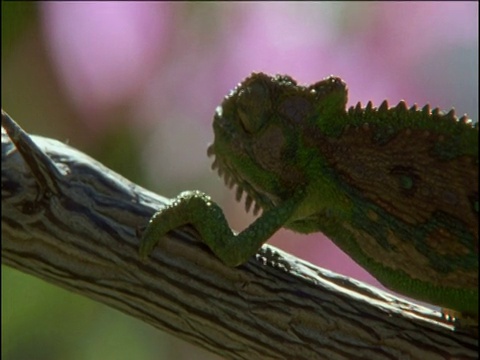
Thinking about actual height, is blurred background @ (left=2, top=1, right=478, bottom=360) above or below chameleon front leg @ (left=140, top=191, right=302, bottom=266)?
above

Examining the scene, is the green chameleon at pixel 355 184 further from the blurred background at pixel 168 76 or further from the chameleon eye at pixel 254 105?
the blurred background at pixel 168 76

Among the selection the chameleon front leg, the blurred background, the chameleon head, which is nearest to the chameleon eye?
the chameleon head

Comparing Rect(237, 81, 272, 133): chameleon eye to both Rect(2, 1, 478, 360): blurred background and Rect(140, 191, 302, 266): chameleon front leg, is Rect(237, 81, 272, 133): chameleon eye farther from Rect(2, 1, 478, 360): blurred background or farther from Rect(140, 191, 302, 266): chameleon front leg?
Rect(2, 1, 478, 360): blurred background

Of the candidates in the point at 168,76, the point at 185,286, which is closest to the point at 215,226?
the point at 185,286

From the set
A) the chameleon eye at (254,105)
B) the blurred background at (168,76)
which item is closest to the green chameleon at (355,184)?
the chameleon eye at (254,105)

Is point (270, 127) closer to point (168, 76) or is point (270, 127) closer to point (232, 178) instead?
point (232, 178)

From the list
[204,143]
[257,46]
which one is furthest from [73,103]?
[257,46]

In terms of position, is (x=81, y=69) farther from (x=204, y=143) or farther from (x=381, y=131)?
(x=381, y=131)
